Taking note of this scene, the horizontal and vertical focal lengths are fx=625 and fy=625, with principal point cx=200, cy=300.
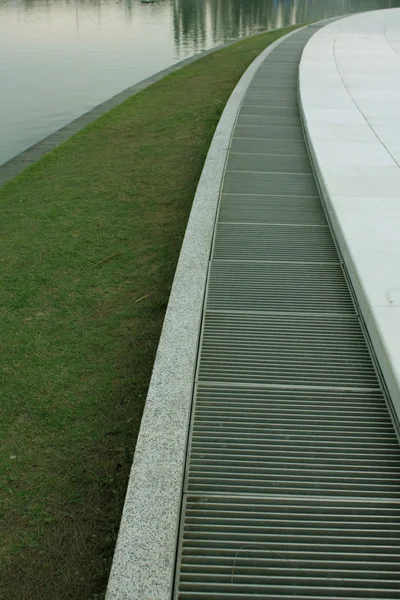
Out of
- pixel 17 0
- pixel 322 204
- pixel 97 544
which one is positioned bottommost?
pixel 97 544

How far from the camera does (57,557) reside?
10.4 feet

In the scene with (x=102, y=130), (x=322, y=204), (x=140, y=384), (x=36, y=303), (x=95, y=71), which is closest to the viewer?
(x=140, y=384)

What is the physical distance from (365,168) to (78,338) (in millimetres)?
4329

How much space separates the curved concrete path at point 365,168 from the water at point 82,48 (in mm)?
6092

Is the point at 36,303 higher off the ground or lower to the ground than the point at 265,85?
lower

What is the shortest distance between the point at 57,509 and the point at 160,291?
2594 mm

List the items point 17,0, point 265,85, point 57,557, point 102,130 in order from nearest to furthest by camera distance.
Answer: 1. point 57,557
2. point 102,130
3. point 265,85
4. point 17,0

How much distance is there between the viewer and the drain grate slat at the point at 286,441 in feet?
9.52

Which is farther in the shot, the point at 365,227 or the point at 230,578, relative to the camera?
the point at 365,227

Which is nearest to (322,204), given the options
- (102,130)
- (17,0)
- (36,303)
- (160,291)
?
(160,291)

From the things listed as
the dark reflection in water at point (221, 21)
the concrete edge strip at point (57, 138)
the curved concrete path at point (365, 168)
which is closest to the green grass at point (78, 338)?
the concrete edge strip at point (57, 138)

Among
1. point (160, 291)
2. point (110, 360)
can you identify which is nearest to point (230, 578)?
point (110, 360)

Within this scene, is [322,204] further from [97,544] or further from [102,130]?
[102,130]

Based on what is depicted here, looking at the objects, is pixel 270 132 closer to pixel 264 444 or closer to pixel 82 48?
pixel 264 444
